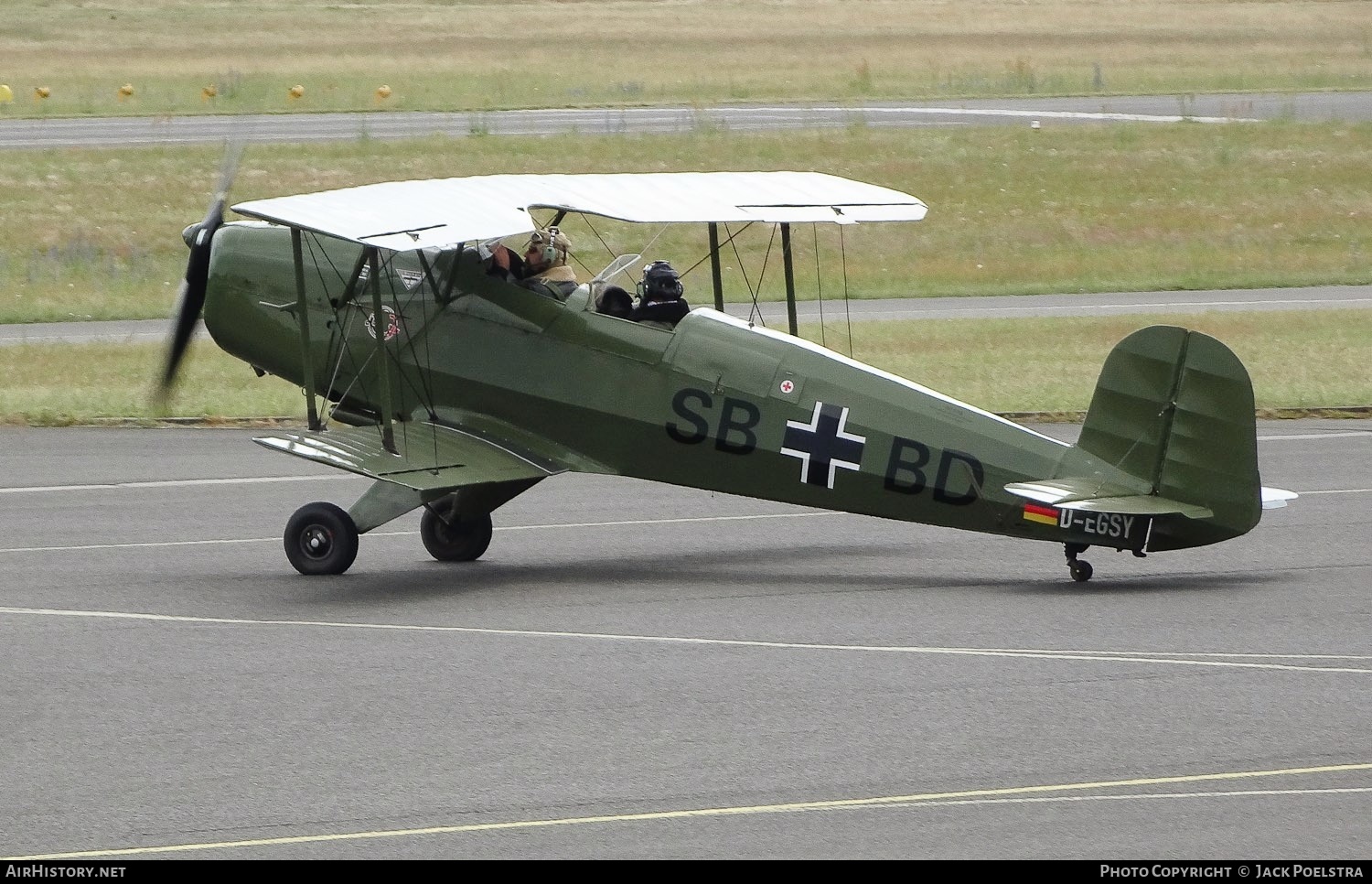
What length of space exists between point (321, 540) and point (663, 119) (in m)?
34.2

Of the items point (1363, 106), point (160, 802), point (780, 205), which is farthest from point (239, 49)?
point (160, 802)

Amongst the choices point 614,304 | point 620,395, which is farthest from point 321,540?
point 614,304

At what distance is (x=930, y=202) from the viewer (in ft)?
123

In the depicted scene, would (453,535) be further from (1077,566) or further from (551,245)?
(1077,566)

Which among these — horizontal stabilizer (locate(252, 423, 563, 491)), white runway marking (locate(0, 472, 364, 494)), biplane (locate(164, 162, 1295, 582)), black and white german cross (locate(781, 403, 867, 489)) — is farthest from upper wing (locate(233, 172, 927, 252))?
white runway marking (locate(0, 472, 364, 494))

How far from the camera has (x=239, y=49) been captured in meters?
69.9

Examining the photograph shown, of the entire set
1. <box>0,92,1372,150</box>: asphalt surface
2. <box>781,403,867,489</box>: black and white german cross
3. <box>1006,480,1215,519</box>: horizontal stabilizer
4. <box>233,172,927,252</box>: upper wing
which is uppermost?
<box>233,172,927,252</box>: upper wing

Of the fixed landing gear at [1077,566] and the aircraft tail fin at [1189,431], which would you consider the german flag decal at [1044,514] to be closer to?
the fixed landing gear at [1077,566]

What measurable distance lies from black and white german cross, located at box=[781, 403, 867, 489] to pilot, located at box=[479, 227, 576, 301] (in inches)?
88.0

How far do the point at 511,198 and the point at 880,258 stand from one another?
21.7 meters

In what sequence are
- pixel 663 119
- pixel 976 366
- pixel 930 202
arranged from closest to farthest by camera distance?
pixel 976 366, pixel 930 202, pixel 663 119

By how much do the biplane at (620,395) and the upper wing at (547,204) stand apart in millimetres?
34

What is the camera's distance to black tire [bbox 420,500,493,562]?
1464 cm

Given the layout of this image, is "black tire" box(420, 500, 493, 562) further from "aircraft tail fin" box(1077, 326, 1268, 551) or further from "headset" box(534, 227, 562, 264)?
"aircraft tail fin" box(1077, 326, 1268, 551)
